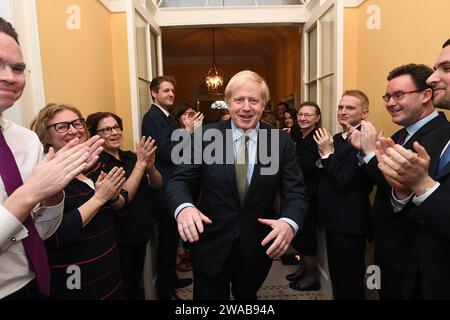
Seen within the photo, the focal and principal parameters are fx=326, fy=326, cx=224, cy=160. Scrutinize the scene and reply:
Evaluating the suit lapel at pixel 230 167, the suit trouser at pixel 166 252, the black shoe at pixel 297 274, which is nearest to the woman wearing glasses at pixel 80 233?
the suit lapel at pixel 230 167

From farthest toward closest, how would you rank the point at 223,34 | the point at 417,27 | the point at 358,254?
the point at 223,34
the point at 358,254
the point at 417,27

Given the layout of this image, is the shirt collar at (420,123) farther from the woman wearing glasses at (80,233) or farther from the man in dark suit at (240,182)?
the woman wearing glasses at (80,233)

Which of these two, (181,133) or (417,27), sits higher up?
(417,27)

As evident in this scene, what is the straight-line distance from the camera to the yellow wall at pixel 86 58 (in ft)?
5.66

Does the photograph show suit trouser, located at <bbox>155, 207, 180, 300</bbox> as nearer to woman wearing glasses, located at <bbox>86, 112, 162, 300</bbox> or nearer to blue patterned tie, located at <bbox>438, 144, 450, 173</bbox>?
woman wearing glasses, located at <bbox>86, 112, 162, 300</bbox>

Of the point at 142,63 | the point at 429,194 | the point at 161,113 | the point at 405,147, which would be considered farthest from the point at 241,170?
the point at 142,63

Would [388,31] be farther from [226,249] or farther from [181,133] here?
[226,249]

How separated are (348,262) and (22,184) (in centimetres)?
186

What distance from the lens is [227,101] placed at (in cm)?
150

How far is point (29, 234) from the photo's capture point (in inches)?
40.3

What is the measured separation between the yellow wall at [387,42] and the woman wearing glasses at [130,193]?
1605 millimetres

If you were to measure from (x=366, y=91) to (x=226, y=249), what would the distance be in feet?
5.80

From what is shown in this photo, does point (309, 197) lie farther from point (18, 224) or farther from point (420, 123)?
point (18, 224)
